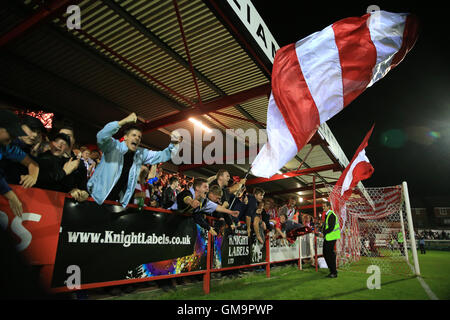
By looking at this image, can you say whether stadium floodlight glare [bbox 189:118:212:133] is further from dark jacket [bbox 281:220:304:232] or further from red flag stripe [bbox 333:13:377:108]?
red flag stripe [bbox 333:13:377:108]

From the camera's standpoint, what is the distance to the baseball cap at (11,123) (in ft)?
8.11

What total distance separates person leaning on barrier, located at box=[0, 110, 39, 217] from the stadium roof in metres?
3.45

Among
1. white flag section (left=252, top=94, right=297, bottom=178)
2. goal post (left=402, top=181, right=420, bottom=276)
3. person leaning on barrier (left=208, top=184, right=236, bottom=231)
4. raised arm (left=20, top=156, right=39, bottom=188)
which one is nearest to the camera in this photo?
raised arm (left=20, top=156, right=39, bottom=188)

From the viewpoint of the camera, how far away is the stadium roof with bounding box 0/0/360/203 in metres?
5.45

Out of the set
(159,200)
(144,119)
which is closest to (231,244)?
(159,200)

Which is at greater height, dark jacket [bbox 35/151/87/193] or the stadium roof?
the stadium roof

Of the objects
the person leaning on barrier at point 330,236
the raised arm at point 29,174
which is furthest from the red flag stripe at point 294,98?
the person leaning on barrier at point 330,236

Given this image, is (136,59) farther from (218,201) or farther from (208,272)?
(208,272)

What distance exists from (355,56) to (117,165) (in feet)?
12.8

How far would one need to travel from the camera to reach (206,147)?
42.9 feet

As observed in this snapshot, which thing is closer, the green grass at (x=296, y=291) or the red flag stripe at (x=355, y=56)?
the red flag stripe at (x=355, y=56)

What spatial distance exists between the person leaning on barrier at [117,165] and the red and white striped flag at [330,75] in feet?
5.54

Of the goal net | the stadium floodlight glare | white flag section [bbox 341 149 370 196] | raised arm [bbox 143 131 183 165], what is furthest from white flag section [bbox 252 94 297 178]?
the stadium floodlight glare

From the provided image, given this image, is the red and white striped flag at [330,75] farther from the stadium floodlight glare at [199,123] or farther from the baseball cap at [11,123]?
the stadium floodlight glare at [199,123]
